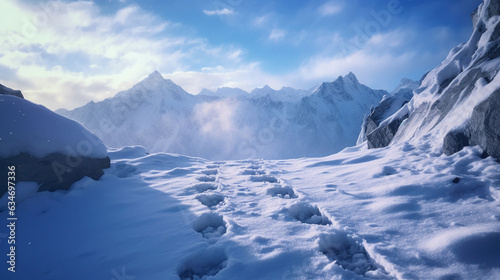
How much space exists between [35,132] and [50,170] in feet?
3.71

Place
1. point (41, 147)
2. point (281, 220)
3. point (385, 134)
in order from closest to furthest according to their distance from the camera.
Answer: point (281, 220)
point (41, 147)
point (385, 134)

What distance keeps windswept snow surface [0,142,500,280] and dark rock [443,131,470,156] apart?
37 centimetres

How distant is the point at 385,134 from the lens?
14281 mm

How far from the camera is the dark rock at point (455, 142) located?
233 inches

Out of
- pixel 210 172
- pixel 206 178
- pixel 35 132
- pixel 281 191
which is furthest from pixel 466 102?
pixel 35 132

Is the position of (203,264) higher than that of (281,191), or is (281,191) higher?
(281,191)

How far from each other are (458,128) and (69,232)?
387 inches

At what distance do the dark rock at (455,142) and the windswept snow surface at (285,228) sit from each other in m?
0.37

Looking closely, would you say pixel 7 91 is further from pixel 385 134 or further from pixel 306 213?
pixel 385 134

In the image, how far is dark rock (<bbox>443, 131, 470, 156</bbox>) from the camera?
5906mm

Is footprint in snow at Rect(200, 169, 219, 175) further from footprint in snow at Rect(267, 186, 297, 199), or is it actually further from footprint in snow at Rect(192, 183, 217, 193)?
footprint in snow at Rect(267, 186, 297, 199)

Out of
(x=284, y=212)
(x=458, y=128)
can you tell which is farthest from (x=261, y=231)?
(x=458, y=128)

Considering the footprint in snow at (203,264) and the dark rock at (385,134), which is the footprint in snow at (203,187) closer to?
the footprint in snow at (203,264)

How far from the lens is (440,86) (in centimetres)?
1169
